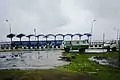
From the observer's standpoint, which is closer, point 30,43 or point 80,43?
point 80,43

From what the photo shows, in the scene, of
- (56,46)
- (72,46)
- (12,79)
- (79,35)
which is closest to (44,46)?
(56,46)

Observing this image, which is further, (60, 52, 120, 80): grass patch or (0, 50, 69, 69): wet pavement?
(0, 50, 69, 69): wet pavement

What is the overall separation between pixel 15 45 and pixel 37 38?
26.3 ft

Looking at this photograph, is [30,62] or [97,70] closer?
[97,70]

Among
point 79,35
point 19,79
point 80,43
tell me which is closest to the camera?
point 19,79

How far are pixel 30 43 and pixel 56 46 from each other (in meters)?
8.95

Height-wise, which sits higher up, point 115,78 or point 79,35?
point 79,35

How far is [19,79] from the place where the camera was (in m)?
19.6

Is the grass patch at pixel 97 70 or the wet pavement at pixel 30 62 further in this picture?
the wet pavement at pixel 30 62

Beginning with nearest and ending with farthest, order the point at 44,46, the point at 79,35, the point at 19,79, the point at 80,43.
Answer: the point at 19,79, the point at 80,43, the point at 79,35, the point at 44,46

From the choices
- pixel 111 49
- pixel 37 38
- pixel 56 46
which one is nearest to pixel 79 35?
pixel 56 46

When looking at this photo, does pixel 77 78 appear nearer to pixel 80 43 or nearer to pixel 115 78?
pixel 115 78

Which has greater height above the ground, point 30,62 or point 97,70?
point 30,62

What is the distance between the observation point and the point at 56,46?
87688 millimetres
